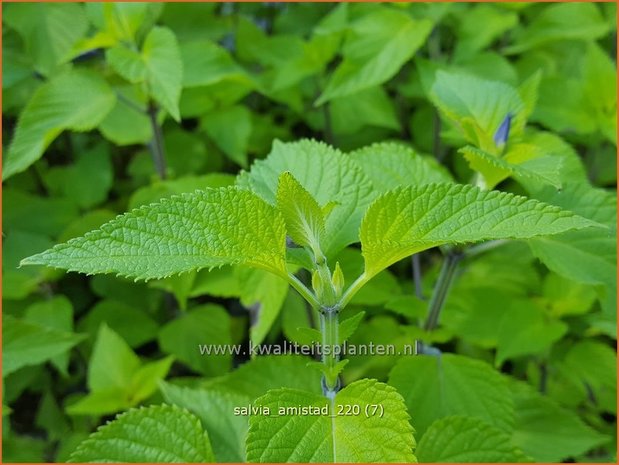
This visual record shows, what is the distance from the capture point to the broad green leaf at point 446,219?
2.41 feet

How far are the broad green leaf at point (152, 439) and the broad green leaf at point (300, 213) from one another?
34 cm

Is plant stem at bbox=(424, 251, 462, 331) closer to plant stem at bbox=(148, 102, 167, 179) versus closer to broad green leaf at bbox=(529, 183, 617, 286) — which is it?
broad green leaf at bbox=(529, 183, 617, 286)

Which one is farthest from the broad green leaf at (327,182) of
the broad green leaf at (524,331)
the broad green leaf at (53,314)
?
the broad green leaf at (53,314)

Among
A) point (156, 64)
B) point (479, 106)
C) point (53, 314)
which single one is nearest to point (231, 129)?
point (156, 64)

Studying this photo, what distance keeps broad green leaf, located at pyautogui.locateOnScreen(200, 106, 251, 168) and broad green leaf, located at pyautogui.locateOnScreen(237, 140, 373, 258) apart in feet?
2.08

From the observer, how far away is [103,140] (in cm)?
195

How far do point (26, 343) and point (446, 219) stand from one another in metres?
0.93

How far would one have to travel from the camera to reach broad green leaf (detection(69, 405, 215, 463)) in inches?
38.3

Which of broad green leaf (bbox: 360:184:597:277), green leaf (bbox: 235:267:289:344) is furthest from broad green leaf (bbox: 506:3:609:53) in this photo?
broad green leaf (bbox: 360:184:597:277)

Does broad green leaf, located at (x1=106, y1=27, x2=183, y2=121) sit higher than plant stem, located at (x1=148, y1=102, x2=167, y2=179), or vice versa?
broad green leaf, located at (x1=106, y1=27, x2=183, y2=121)

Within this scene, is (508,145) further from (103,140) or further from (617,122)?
(103,140)

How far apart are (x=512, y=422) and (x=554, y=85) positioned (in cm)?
97

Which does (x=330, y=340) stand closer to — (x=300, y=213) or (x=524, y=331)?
(x=300, y=213)

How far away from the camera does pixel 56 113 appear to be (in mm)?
1442
